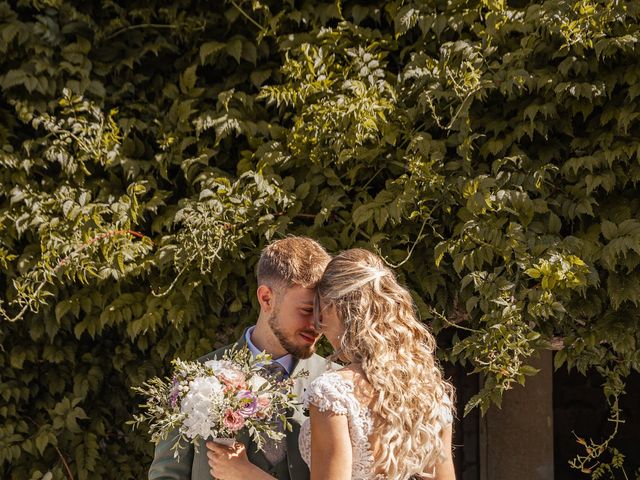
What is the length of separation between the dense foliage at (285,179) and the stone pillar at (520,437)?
1.55 metres

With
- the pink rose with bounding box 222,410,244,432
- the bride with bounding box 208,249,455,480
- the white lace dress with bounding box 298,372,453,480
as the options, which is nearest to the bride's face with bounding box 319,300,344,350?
the bride with bounding box 208,249,455,480

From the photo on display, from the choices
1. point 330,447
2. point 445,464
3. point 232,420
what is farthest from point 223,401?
point 445,464

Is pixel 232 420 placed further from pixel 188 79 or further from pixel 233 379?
pixel 188 79

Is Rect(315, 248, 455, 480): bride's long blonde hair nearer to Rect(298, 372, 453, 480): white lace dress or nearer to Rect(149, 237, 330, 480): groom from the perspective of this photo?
Rect(298, 372, 453, 480): white lace dress

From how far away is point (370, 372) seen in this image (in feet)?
8.73

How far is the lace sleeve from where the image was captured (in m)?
2.59

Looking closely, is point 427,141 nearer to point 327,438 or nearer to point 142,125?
point 142,125

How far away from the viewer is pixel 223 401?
2.65 m

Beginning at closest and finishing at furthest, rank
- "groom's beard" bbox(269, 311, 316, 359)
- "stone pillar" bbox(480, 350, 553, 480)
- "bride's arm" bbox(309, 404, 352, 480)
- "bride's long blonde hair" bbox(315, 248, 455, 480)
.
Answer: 1. "bride's arm" bbox(309, 404, 352, 480)
2. "bride's long blonde hair" bbox(315, 248, 455, 480)
3. "groom's beard" bbox(269, 311, 316, 359)
4. "stone pillar" bbox(480, 350, 553, 480)

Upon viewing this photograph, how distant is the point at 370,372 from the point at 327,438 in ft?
0.74

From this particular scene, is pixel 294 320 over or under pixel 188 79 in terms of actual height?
over

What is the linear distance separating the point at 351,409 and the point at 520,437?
11.8ft

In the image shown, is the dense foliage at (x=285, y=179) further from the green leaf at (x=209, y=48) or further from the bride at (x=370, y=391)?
the bride at (x=370, y=391)

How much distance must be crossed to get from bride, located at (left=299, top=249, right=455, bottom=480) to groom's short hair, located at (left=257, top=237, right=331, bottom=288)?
0.51 feet
